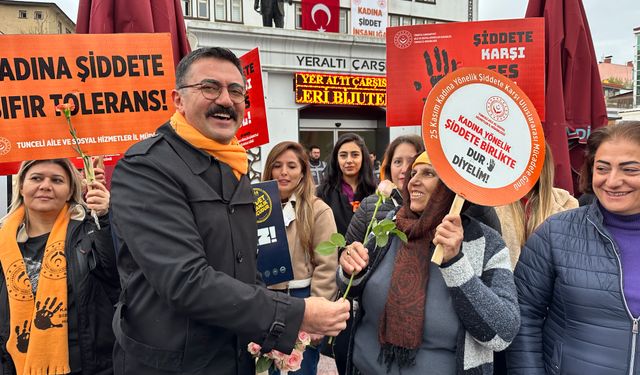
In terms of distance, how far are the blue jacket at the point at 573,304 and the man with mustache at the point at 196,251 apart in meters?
0.92

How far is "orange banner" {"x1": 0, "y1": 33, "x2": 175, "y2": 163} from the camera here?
8.60 feet

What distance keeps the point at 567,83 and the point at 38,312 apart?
4.08 metres

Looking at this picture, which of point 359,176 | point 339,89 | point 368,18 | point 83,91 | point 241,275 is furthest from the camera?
point 368,18

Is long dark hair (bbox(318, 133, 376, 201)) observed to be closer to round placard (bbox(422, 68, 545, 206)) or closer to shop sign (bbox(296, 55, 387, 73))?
round placard (bbox(422, 68, 545, 206))

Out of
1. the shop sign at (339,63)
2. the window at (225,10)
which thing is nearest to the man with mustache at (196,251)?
the shop sign at (339,63)

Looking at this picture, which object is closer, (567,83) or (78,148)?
(78,148)

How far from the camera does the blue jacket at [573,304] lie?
6.08ft

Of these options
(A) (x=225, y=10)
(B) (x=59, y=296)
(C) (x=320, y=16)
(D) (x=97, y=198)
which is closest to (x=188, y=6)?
(A) (x=225, y=10)

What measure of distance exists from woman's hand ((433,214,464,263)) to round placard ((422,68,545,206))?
0.11m

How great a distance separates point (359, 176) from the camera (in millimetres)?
4762

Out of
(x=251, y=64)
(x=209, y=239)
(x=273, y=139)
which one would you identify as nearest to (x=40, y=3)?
(x=273, y=139)

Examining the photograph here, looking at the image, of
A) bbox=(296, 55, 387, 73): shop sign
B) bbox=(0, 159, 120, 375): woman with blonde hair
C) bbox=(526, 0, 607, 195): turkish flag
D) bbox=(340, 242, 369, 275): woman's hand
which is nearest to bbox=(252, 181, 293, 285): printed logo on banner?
bbox=(0, 159, 120, 375): woman with blonde hair

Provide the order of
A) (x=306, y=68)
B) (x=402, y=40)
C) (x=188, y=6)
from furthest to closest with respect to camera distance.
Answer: (x=188, y=6)
(x=306, y=68)
(x=402, y=40)

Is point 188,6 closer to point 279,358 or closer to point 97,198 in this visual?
point 97,198
